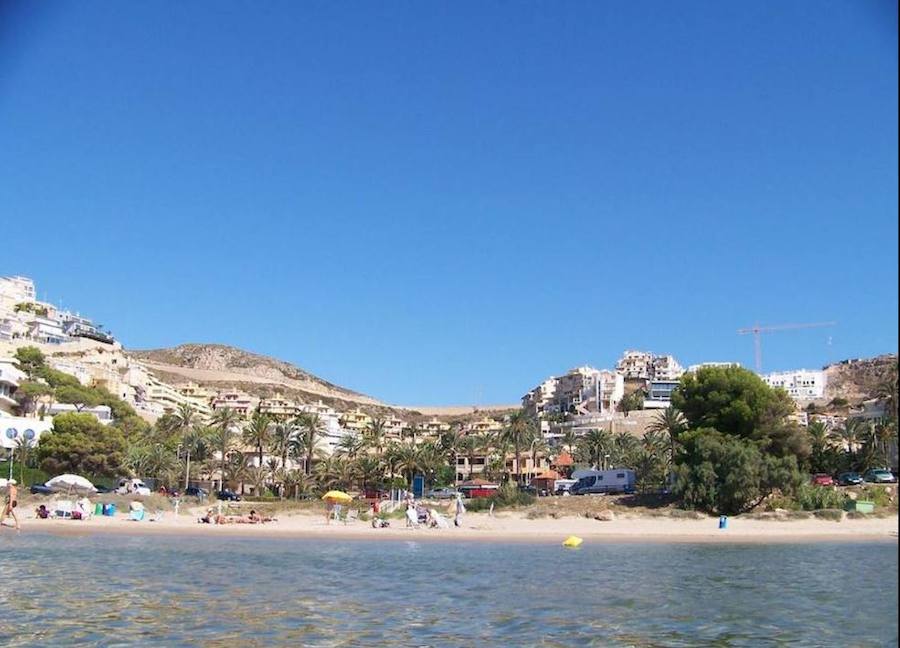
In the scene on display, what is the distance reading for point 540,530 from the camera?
45.8 metres

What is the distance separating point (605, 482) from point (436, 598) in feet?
164

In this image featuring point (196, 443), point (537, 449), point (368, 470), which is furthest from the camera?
point (537, 449)

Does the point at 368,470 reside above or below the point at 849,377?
below

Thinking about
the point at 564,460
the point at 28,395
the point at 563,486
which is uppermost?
the point at 28,395

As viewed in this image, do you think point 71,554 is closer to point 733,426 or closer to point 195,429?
point 733,426

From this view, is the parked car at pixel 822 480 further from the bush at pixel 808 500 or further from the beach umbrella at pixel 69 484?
the beach umbrella at pixel 69 484

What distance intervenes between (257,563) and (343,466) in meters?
52.5

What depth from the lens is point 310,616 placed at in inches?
634

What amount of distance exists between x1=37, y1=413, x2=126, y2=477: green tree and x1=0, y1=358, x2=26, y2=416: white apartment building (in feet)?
54.7

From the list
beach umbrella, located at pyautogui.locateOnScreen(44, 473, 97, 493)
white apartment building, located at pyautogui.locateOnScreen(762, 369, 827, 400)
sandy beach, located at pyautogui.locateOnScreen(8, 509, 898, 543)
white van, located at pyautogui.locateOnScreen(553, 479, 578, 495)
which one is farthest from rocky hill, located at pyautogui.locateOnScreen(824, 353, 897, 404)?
beach umbrella, located at pyautogui.locateOnScreen(44, 473, 97, 493)

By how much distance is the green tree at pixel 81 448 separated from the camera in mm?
66875

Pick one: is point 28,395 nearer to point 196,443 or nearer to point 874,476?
point 196,443

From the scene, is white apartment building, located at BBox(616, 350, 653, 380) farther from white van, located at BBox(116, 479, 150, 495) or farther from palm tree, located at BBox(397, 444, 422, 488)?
white van, located at BBox(116, 479, 150, 495)

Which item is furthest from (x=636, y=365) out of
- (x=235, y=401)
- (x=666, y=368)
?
(x=235, y=401)
